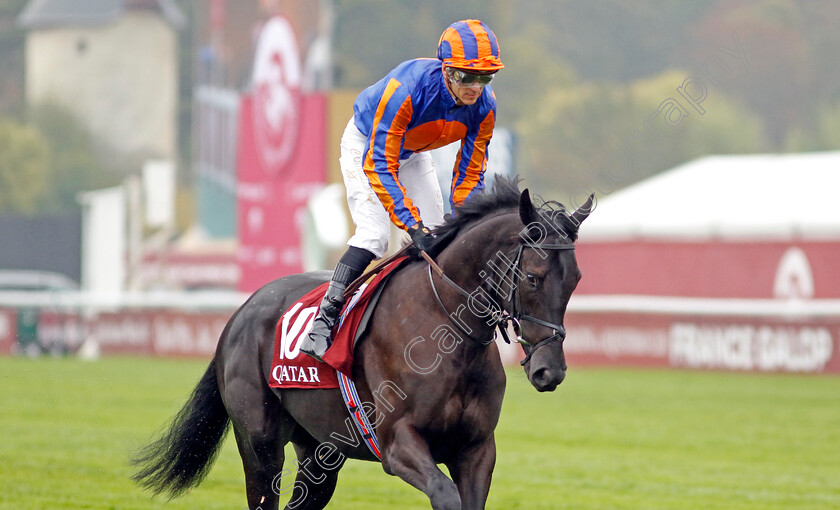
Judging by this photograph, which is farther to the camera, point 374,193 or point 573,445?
point 573,445

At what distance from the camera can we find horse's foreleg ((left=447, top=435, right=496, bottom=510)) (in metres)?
4.75

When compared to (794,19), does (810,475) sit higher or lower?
lower

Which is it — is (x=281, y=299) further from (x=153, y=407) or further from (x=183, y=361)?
(x=183, y=361)

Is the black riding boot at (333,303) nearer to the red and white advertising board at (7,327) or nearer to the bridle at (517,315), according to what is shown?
the bridle at (517,315)

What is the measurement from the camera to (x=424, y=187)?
5.40 metres

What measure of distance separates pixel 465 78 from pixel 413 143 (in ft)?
1.50

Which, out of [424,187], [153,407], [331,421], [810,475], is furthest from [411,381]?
[153,407]

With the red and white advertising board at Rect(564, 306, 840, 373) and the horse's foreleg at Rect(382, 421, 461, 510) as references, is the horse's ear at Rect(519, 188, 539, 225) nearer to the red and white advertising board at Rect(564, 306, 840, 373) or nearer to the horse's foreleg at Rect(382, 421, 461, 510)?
the horse's foreleg at Rect(382, 421, 461, 510)

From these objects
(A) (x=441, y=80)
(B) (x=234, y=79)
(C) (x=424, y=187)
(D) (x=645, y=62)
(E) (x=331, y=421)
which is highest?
(D) (x=645, y=62)

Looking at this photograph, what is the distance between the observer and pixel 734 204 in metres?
20.7

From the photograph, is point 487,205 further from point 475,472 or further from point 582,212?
point 475,472

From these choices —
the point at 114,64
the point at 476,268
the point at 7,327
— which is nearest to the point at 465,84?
the point at 476,268

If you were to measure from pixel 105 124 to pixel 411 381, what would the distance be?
40.1m

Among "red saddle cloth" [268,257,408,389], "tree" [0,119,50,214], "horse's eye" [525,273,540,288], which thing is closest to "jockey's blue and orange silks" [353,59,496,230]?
"red saddle cloth" [268,257,408,389]
